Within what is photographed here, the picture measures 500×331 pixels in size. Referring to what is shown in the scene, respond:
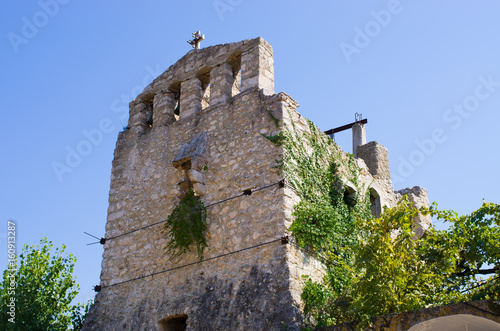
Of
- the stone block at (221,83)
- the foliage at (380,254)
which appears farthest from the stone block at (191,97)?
the foliage at (380,254)

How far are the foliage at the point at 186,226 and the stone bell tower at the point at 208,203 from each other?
110 millimetres

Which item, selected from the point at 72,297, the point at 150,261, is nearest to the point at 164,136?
the point at 150,261

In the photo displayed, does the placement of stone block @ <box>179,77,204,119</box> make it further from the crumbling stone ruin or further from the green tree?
the green tree

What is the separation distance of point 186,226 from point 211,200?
1.88 ft

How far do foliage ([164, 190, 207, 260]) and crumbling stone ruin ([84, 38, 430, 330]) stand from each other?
0.12 meters

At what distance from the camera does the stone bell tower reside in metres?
7.95

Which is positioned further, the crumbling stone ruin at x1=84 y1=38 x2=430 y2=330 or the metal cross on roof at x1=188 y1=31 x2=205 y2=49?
the metal cross on roof at x1=188 y1=31 x2=205 y2=49

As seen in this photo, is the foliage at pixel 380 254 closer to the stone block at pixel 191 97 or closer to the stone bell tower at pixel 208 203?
the stone bell tower at pixel 208 203

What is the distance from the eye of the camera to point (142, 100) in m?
11.4

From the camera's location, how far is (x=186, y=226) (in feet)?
29.6

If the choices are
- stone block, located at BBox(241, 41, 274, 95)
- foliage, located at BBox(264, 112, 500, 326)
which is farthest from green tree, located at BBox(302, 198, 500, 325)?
stone block, located at BBox(241, 41, 274, 95)

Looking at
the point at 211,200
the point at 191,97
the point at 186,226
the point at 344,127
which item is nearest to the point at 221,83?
the point at 191,97

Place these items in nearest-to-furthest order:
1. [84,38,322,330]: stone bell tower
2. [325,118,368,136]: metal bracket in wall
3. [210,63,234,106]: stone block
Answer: [84,38,322,330]: stone bell tower → [210,63,234,106]: stone block → [325,118,368,136]: metal bracket in wall

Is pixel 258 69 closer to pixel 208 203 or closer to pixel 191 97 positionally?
pixel 191 97
